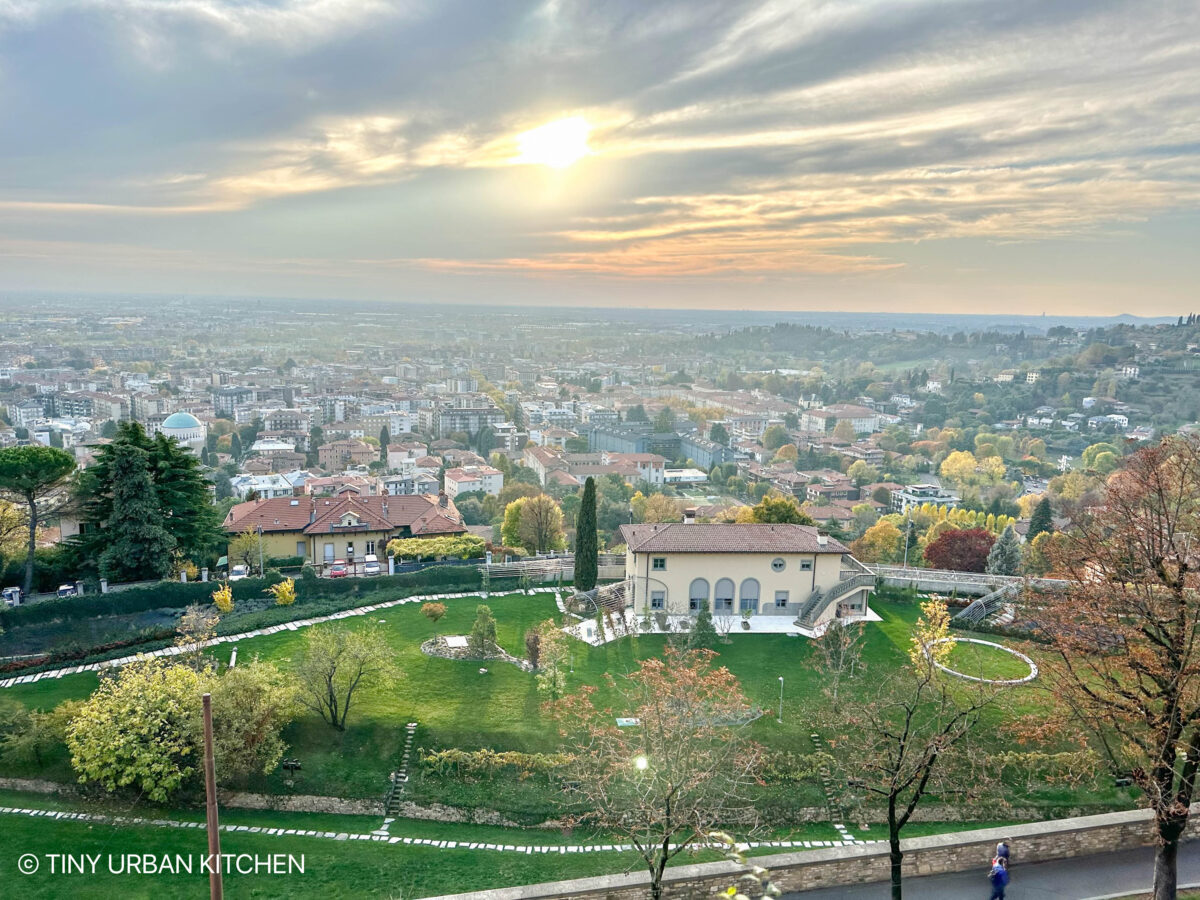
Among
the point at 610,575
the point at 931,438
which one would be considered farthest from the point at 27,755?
the point at 931,438

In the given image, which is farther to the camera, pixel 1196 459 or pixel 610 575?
pixel 610 575

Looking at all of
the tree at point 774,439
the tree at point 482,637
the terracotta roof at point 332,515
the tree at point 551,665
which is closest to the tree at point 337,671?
the tree at point 482,637

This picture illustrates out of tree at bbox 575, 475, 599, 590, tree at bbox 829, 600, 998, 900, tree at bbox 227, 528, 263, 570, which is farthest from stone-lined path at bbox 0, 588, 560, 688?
tree at bbox 829, 600, 998, 900

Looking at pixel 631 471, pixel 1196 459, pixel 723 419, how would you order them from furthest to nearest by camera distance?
pixel 723 419 < pixel 631 471 < pixel 1196 459

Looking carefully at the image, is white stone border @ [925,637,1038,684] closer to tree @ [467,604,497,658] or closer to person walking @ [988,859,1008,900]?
person walking @ [988,859,1008,900]

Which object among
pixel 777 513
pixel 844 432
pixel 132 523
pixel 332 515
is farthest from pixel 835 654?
pixel 844 432

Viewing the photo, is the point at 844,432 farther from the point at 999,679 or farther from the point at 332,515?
the point at 999,679

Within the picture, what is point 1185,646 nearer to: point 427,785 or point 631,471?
point 427,785
